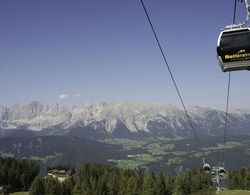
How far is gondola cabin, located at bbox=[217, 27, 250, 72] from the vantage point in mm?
16281

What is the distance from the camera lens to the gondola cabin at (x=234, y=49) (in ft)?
53.4

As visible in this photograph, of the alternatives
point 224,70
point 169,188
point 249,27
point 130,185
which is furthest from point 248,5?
point 169,188

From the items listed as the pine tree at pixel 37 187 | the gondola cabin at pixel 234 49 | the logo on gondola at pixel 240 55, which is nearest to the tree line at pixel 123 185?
the pine tree at pixel 37 187

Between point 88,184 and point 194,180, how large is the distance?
50307 mm

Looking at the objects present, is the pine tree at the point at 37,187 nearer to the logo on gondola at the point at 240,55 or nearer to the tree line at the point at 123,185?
the tree line at the point at 123,185

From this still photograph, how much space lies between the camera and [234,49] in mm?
16641

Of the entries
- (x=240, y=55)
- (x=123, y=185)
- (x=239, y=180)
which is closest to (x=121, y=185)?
(x=123, y=185)

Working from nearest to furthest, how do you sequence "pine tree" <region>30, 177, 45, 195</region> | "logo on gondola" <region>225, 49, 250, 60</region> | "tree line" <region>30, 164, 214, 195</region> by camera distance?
"logo on gondola" <region>225, 49, 250, 60</region> < "pine tree" <region>30, 177, 45, 195</region> < "tree line" <region>30, 164, 214, 195</region>

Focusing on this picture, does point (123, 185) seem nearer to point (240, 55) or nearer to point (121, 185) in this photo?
point (121, 185)

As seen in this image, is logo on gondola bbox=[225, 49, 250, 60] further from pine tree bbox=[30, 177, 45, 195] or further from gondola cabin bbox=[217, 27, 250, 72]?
pine tree bbox=[30, 177, 45, 195]

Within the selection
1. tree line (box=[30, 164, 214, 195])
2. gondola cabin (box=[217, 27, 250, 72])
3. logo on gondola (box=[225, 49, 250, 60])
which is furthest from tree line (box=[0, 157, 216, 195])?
logo on gondola (box=[225, 49, 250, 60])

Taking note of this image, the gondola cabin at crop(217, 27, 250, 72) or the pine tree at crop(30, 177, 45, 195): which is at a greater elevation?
the gondola cabin at crop(217, 27, 250, 72)

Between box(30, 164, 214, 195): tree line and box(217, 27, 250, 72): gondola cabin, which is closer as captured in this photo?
box(217, 27, 250, 72): gondola cabin

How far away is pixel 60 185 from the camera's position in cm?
18062
